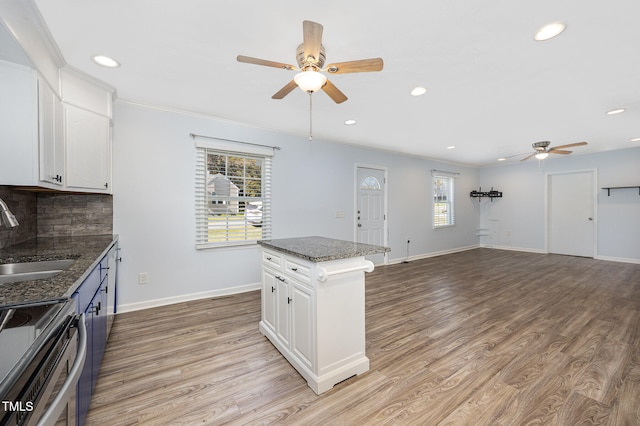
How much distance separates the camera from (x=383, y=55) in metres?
2.14

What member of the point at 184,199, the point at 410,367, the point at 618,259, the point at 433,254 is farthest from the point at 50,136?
the point at 618,259

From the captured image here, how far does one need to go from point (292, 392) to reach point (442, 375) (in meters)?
1.09

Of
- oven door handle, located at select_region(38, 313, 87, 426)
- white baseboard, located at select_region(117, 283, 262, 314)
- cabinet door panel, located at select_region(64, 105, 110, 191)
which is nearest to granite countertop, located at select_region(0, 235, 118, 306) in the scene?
oven door handle, located at select_region(38, 313, 87, 426)

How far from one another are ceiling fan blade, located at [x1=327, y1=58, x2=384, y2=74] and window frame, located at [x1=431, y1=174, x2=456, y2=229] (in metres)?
5.26

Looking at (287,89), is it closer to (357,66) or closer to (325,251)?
(357,66)

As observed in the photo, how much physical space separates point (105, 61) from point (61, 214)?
1651 mm

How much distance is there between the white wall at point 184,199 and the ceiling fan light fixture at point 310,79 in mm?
2146

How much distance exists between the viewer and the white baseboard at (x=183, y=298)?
3049mm

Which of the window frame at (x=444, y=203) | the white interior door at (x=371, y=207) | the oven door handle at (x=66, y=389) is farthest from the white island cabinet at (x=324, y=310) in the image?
the window frame at (x=444, y=203)

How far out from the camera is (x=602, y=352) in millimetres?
2180

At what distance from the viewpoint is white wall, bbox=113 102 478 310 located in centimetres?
304

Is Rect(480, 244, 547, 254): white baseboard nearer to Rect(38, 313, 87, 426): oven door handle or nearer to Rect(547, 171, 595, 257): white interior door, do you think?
Rect(547, 171, 595, 257): white interior door

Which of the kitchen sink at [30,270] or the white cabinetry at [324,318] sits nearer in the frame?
the kitchen sink at [30,270]

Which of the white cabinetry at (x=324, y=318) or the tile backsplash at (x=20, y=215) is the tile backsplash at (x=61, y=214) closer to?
the tile backsplash at (x=20, y=215)
